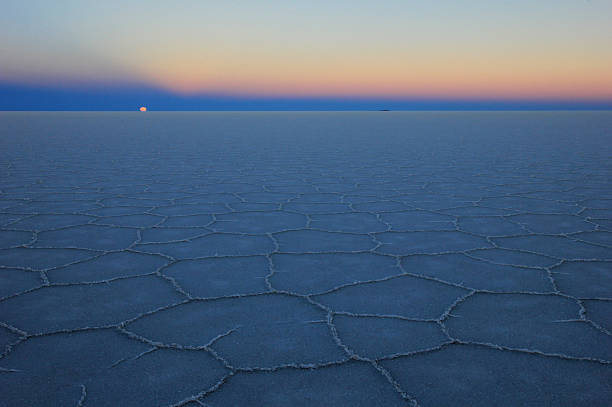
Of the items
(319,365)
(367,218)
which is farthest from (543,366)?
(367,218)

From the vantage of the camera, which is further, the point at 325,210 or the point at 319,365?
the point at 325,210

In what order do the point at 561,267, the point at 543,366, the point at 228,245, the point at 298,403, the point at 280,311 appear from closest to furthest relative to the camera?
the point at 298,403 → the point at 543,366 → the point at 280,311 → the point at 561,267 → the point at 228,245

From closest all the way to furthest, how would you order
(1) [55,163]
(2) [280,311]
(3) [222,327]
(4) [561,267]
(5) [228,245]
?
(3) [222,327] → (2) [280,311] → (4) [561,267] → (5) [228,245] → (1) [55,163]

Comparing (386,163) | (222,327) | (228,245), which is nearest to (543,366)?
(222,327)

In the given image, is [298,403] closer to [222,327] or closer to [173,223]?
[222,327]

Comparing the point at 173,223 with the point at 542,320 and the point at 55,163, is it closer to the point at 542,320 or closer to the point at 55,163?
the point at 542,320

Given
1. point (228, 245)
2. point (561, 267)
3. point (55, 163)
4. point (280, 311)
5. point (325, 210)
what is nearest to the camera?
point (280, 311)
